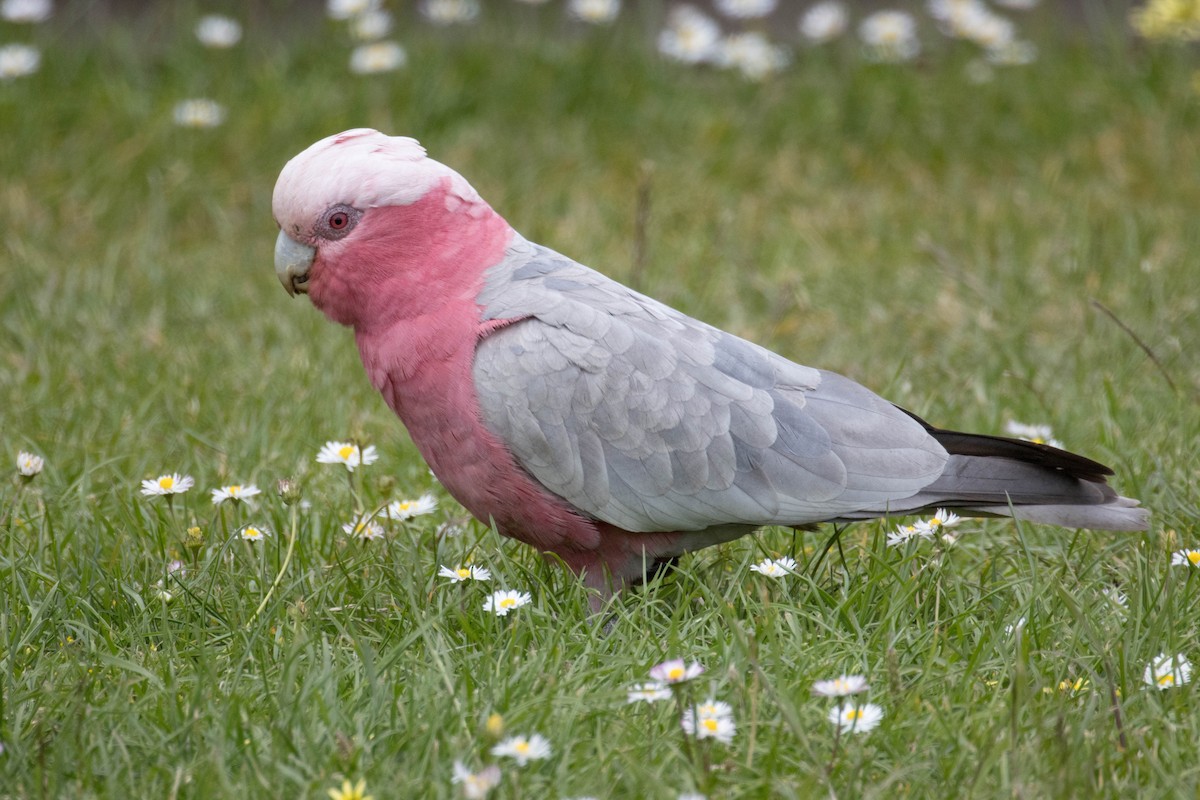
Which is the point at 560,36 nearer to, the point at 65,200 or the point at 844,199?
the point at 844,199

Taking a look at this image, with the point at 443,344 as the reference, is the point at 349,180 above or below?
above

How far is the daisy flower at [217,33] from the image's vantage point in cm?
609

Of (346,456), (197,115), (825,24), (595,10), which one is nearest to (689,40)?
(595,10)

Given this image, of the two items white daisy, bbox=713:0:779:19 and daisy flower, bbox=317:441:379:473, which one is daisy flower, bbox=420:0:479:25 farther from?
daisy flower, bbox=317:441:379:473

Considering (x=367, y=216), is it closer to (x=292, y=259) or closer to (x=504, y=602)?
Result: (x=292, y=259)

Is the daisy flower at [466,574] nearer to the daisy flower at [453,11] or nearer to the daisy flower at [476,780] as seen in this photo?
the daisy flower at [476,780]

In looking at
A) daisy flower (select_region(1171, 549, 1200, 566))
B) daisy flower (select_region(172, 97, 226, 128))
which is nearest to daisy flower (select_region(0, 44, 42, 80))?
daisy flower (select_region(172, 97, 226, 128))

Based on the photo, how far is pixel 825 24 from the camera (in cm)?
657

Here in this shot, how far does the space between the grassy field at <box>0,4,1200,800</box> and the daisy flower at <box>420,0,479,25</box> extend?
91 mm

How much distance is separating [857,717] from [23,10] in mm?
5332

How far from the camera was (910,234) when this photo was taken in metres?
5.30

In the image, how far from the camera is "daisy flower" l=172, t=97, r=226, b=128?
5.58 meters

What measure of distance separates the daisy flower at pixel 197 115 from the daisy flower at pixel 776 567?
373cm

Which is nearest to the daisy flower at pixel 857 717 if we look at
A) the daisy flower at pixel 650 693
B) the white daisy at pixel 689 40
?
the daisy flower at pixel 650 693
